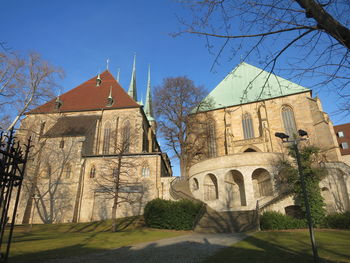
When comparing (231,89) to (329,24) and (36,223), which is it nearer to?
(36,223)

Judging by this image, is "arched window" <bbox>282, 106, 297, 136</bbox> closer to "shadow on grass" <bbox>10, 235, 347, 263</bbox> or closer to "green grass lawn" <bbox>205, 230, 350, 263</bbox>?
"green grass lawn" <bbox>205, 230, 350, 263</bbox>

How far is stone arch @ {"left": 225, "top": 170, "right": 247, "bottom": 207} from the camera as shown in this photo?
64.0ft

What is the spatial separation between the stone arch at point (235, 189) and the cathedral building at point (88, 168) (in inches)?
286

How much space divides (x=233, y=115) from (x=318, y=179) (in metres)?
15.0

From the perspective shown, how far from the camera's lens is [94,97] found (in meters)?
34.6

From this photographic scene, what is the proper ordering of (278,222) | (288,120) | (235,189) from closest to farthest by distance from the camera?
(278,222), (235,189), (288,120)

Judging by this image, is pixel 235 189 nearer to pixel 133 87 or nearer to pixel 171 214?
pixel 171 214

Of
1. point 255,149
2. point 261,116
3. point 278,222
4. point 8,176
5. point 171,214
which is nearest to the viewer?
point 8,176

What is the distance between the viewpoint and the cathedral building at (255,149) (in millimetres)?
18533

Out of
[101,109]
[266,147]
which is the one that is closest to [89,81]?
[101,109]

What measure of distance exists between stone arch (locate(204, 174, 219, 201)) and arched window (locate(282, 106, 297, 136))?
1266 centimetres

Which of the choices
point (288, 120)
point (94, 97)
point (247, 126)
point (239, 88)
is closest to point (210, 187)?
point (247, 126)

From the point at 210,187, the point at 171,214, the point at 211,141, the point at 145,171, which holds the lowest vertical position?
the point at 171,214

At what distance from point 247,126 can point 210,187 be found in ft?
40.2
